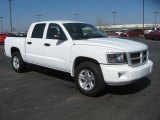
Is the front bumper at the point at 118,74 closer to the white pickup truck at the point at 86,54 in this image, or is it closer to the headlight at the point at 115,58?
the white pickup truck at the point at 86,54

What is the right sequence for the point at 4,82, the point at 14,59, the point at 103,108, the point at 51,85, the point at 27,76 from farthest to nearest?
the point at 14,59
the point at 27,76
the point at 4,82
the point at 51,85
the point at 103,108

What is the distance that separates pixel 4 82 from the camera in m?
8.84

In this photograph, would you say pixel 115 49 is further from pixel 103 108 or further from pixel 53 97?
pixel 53 97

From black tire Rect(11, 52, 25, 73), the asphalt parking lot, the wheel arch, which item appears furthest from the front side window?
black tire Rect(11, 52, 25, 73)

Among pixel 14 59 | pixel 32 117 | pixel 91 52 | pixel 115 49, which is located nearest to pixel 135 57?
pixel 115 49

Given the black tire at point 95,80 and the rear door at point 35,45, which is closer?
the black tire at point 95,80

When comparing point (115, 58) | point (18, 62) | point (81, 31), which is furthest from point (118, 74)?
point (18, 62)

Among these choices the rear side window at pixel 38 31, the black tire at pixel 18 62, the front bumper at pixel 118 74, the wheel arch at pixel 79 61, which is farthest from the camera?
the black tire at pixel 18 62

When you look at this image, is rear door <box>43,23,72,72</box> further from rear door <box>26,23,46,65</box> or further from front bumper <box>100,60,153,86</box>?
front bumper <box>100,60,153,86</box>

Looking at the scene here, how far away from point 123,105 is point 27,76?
14.9ft

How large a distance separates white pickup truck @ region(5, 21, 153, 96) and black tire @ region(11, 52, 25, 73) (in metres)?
0.63

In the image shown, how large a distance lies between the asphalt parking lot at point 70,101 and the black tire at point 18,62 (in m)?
1.16

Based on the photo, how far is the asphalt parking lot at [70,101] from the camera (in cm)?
548

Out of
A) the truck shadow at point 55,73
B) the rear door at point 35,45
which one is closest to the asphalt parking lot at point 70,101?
→ the truck shadow at point 55,73
